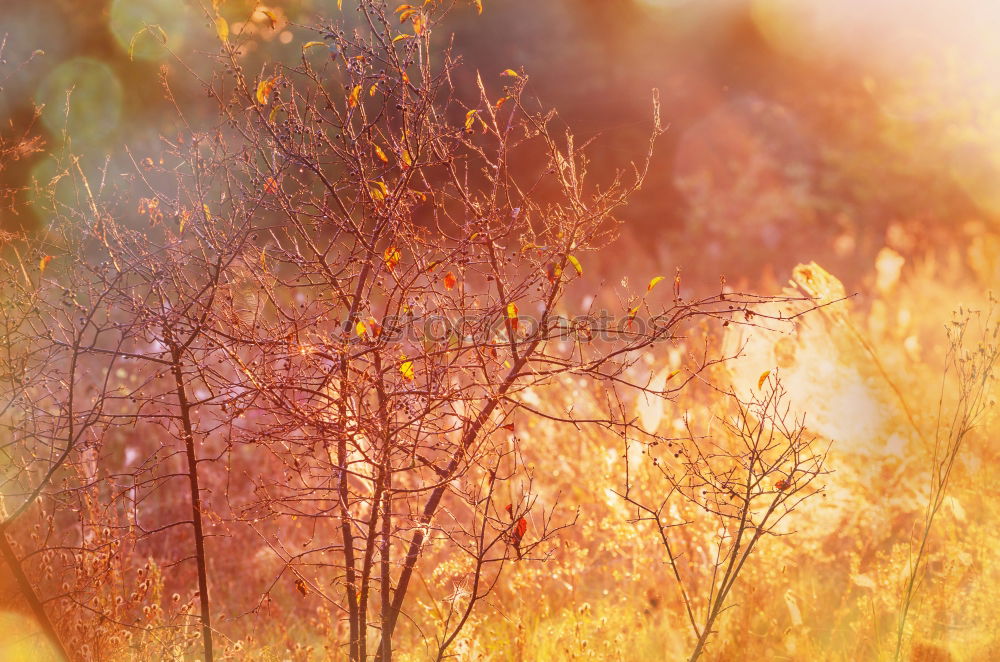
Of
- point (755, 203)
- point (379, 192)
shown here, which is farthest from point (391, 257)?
point (755, 203)

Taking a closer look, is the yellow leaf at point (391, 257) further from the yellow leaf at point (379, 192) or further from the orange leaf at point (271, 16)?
the orange leaf at point (271, 16)

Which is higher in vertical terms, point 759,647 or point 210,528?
point 210,528

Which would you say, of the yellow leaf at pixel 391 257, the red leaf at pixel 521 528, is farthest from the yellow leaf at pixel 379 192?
the red leaf at pixel 521 528

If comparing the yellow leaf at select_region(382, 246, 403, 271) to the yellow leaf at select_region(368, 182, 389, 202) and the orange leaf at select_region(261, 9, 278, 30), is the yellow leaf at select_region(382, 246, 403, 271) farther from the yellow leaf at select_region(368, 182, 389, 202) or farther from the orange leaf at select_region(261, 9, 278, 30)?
the orange leaf at select_region(261, 9, 278, 30)

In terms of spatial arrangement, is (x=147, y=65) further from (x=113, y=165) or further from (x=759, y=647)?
(x=759, y=647)

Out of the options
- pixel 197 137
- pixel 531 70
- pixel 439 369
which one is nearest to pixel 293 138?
pixel 197 137

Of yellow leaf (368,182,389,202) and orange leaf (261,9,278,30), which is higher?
orange leaf (261,9,278,30)

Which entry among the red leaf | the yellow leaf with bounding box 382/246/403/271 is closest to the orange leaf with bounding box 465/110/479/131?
the yellow leaf with bounding box 382/246/403/271

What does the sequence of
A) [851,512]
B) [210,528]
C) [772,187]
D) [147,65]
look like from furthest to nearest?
1. [772,187]
2. [147,65]
3. [210,528]
4. [851,512]

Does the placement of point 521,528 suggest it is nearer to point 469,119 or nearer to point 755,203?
point 469,119

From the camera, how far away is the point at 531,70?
1195 centimetres

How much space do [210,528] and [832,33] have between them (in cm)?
1330

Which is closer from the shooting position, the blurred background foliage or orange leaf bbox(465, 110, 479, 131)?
orange leaf bbox(465, 110, 479, 131)

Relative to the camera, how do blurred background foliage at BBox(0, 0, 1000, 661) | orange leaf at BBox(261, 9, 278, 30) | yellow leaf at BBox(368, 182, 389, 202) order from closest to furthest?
orange leaf at BBox(261, 9, 278, 30)
yellow leaf at BBox(368, 182, 389, 202)
blurred background foliage at BBox(0, 0, 1000, 661)
